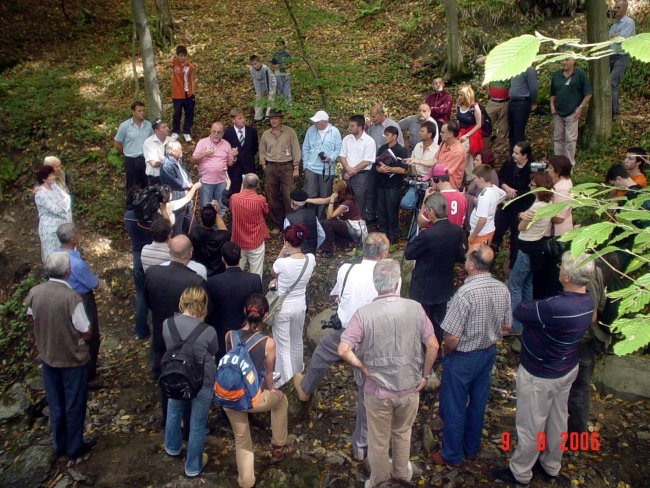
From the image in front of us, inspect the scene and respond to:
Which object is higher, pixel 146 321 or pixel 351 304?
pixel 351 304

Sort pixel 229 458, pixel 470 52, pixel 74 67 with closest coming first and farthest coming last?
pixel 229 458 < pixel 470 52 < pixel 74 67

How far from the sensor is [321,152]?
8453mm

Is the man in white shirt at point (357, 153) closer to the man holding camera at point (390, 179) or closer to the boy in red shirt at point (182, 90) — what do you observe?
the man holding camera at point (390, 179)

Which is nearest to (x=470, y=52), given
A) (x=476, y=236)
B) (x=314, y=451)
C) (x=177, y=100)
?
(x=177, y=100)

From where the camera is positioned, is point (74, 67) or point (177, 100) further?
point (74, 67)

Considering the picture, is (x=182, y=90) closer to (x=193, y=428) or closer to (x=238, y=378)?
(x=193, y=428)

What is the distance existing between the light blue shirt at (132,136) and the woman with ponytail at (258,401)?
5129 millimetres

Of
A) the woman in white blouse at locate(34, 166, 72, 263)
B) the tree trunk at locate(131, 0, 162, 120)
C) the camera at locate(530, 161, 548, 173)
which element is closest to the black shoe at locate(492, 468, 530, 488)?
the camera at locate(530, 161, 548, 173)

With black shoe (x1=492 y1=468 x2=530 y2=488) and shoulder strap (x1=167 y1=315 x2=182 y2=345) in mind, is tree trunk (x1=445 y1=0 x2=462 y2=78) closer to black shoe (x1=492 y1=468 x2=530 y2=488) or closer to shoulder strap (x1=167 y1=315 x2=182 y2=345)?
black shoe (x1=492 y1=468 x2=530 y2=488)

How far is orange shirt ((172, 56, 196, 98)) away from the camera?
1087cm

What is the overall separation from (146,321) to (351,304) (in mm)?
3425

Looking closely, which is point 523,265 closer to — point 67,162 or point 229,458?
point 229,458

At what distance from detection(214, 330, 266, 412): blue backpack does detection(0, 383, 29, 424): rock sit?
323 centimetres

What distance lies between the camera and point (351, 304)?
4938 mm
